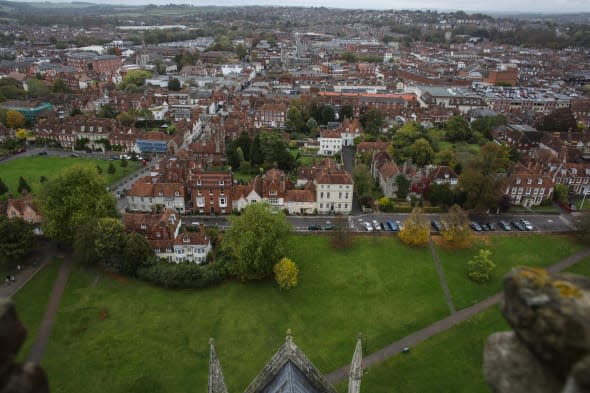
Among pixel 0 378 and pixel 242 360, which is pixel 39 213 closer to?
pixel 242 360

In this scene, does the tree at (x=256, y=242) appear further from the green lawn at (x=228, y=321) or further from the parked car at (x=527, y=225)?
the parked car at (x=527, y=225)

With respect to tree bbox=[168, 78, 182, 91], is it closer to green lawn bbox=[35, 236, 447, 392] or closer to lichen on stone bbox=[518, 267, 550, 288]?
green lawn bbox=[35, 236, 447, 392]

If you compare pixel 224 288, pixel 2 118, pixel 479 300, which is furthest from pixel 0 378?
pixel 2 118

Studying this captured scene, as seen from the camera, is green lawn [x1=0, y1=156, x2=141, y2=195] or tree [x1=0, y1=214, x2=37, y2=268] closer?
tree [x1=0, y1=214, x2=37, y2=268]

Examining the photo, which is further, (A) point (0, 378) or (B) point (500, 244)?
(B) point (500, 244)

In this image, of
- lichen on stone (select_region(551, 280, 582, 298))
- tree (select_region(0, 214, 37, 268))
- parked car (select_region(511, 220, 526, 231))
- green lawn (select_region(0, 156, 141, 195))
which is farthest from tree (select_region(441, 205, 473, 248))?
green lawn (select_region(0, 156, 141, 195))

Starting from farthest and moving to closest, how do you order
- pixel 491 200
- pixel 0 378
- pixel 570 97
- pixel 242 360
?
pixel 570 97 < pixel 491 200 < pixel 242 360 < pixel 0 378

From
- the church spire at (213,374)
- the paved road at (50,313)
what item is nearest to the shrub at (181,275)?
the paved road at (50,313)
